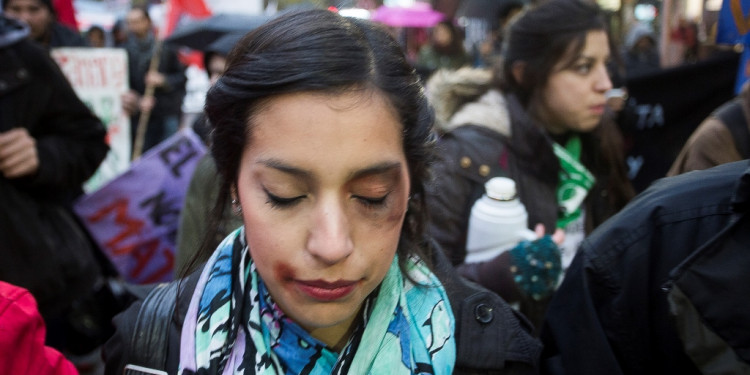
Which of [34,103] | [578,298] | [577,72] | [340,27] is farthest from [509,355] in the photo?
[34,103]

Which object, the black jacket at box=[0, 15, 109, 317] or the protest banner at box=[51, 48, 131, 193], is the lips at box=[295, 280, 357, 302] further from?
the protest banner at box=[51, 48, 131, 193]

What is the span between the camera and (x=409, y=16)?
14.0 m

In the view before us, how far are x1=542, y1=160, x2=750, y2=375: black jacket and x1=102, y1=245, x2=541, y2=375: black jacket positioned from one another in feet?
0.33

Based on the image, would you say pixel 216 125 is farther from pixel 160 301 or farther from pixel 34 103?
pixel 34 103

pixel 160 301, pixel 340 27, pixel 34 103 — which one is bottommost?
pixel 34 103

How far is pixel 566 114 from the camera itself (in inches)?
110

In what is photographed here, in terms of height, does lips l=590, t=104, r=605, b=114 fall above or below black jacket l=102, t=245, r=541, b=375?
above

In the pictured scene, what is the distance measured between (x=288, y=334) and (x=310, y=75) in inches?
22.9

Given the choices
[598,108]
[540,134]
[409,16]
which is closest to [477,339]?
[540,134]

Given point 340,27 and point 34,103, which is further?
point 34,103

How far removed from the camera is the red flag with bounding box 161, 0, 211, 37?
6.37m

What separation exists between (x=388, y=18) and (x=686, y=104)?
30.0ft

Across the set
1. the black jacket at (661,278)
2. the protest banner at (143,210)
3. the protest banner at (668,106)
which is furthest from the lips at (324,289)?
the protest banner at (668,106)

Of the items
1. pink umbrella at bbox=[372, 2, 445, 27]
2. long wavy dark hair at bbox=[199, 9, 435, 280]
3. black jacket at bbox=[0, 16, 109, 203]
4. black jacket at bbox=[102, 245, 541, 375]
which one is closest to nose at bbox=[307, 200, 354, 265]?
long wavy dark hair at bbox=[199, 9, 435, 280]
